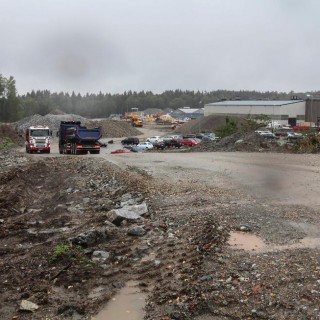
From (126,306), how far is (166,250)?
81.7 inches

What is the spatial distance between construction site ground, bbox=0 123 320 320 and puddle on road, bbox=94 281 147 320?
0.08ft

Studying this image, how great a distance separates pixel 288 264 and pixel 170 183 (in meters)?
8.27

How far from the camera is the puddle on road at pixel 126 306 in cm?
699

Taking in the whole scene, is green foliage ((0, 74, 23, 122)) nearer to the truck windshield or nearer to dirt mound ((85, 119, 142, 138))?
dirt mound ((85, 119, 142, 138))

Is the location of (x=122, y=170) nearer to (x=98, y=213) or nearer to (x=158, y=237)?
(x=98, y=213)

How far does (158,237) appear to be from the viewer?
1007 cm

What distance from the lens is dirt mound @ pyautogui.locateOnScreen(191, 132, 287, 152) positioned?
1303 inches

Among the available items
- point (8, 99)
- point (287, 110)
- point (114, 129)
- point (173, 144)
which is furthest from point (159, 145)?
point (8, 99)

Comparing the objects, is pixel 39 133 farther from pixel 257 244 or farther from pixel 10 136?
pixel 257 244

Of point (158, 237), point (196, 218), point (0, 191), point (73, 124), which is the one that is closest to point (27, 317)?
point (158, 237)

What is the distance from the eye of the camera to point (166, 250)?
30.2ft

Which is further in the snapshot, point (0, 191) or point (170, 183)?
point (0, 191)

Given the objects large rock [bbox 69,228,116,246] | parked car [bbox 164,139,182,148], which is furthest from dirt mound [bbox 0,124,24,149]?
large rock [bbox 69,228,116,246]

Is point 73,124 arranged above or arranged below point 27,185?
above
